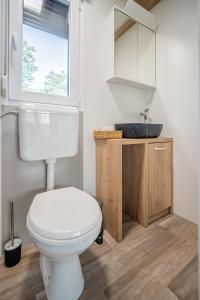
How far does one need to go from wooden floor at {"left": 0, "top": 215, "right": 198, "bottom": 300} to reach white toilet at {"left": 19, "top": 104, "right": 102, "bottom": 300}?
0.32 ft

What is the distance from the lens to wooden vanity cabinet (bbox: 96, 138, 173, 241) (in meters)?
1.23

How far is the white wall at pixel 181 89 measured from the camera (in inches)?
56.6

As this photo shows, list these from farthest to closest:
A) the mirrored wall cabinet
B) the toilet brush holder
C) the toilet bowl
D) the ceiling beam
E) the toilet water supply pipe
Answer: the ceiling beam, the mirrored wall cabinet, the toilet water supply pipe, the toilet brush holder, the toilet bowl

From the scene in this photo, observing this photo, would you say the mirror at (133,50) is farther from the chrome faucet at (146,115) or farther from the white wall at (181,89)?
the chrome faucet at (146,115)

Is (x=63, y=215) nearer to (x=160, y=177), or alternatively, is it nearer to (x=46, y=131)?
(x=46, y=131)

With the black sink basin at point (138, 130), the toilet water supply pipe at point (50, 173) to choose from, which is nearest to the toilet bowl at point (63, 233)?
the toilet water supply pipe at point (50, 173)

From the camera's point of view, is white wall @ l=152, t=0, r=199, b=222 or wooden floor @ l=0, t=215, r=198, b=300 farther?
white wall @ l=152, t=0, r=199, b=222

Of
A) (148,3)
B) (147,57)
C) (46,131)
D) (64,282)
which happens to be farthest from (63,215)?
(148,3)

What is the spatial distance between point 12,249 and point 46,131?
30.2 inches

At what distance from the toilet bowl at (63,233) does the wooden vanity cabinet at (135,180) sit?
14.8 inches

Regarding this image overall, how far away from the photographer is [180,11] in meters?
1.50

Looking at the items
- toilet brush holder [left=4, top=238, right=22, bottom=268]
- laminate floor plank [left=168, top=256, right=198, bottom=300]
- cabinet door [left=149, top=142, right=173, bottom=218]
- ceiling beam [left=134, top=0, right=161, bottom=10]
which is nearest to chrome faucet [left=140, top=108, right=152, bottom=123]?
cabinet door [left=149, top=142, right=173, bottom=218]

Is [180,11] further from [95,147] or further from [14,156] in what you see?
[14,156]

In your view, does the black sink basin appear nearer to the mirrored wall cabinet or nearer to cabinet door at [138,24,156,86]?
the mirrored wall cabinet
